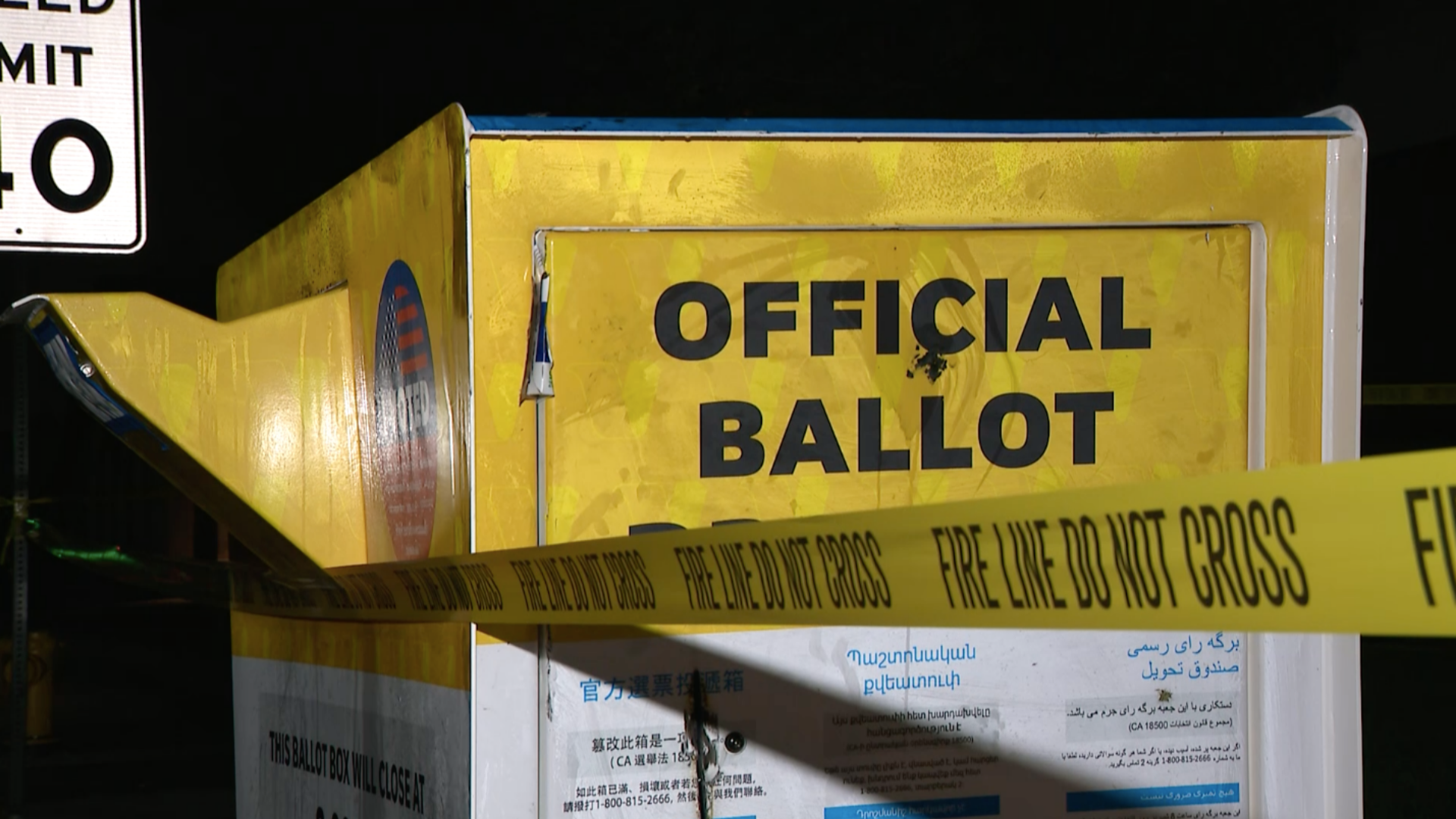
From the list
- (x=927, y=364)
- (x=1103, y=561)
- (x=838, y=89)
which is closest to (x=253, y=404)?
(x=927, y=364)

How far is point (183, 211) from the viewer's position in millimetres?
11867

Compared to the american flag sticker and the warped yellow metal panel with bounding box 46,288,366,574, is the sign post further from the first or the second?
the american flag sticker

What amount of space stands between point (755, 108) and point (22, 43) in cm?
516

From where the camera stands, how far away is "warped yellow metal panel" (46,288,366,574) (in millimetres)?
2920

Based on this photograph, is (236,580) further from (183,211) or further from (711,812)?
(183,211)

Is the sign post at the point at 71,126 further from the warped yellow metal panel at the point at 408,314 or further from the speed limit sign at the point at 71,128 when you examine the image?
the warped yellow metal panel at the point at 408,314

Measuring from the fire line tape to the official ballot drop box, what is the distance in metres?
0.49

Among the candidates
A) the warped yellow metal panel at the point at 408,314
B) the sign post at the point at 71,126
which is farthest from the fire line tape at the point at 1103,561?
the sign post at the point at 71,126

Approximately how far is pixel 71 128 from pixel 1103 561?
3.01 metres

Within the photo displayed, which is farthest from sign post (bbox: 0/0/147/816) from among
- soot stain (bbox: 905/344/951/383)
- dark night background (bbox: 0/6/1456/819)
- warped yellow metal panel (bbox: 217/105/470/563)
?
dark night background (bbox: 0/6/1456/819)

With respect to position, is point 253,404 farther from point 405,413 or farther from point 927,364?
point 927,364

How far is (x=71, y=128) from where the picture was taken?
363 centimetres

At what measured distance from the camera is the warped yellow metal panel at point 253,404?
2920 mm

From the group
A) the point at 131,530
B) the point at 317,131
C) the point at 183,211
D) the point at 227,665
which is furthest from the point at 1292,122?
the point at 131,530
